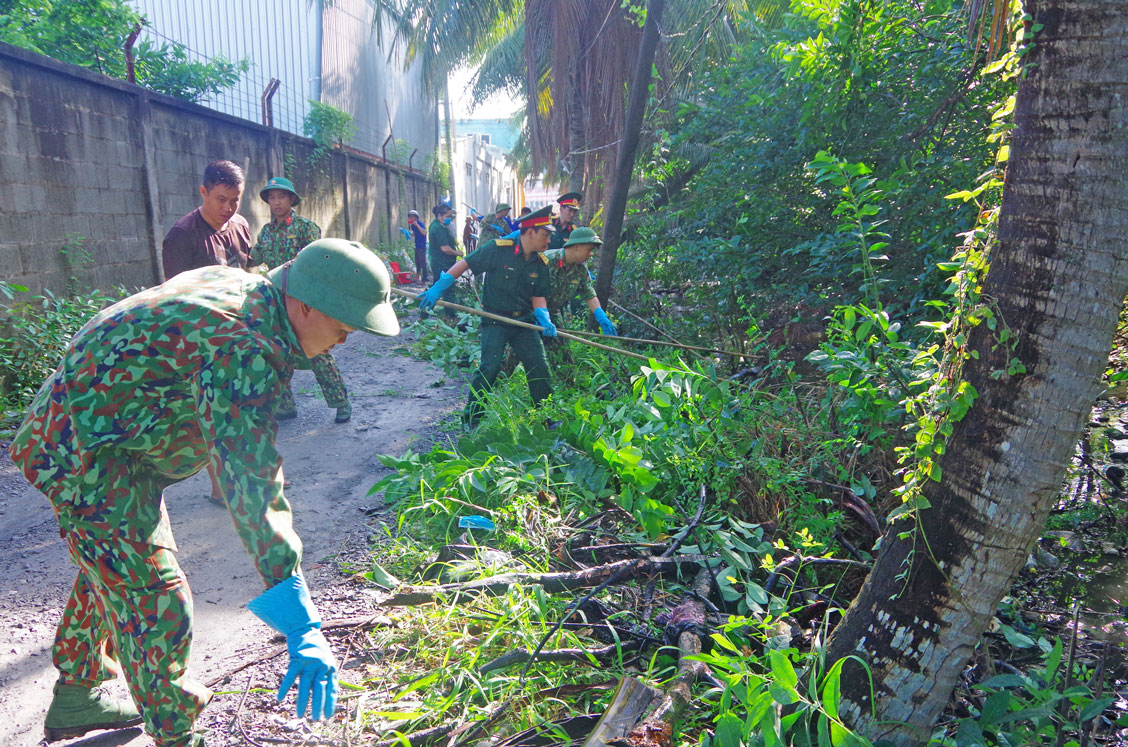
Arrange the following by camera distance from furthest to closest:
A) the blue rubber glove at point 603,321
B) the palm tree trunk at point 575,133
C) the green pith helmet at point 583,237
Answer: the palm tree trunk at point 575,133, the blue rubber glove at point 603,321, the green pith helmet at point 583,237

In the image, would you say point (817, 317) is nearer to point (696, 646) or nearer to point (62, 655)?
point (696, 646)

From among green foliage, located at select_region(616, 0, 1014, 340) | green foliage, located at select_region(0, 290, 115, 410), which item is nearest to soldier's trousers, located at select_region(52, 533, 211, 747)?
green foliage, located at select_region(616, 0, 1014, 340)

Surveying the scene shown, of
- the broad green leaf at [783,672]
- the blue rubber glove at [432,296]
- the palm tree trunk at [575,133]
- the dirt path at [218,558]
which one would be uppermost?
the palm tree trunk at [575,133]

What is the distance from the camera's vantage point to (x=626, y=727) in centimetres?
188

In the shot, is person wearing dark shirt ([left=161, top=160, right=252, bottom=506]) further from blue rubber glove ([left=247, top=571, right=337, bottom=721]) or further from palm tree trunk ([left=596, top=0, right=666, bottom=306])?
palm tree trunk ([left=596, top=0, right=666, bottom=306])

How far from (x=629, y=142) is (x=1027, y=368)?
5.09 meters

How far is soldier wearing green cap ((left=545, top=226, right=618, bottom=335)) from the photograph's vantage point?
5789 mm

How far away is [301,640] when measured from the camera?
1.67 m

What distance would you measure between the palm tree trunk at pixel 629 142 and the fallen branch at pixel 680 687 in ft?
14.8

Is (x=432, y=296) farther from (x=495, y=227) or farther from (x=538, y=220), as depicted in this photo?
(x=495, y=227)

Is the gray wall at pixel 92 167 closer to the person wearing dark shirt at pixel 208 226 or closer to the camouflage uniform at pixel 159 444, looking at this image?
the person wearing dark shirt at pixel 208 226

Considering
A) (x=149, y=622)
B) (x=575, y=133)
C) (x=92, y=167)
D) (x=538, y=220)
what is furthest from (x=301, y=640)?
(x=575, y=133)

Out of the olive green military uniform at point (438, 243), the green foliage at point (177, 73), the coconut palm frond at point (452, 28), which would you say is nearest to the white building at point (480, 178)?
the coconut palm frond at point (452, 28)

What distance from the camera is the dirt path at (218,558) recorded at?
2387 mm
